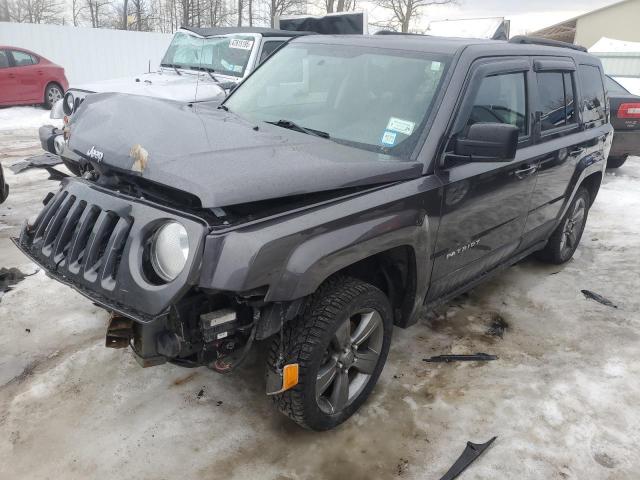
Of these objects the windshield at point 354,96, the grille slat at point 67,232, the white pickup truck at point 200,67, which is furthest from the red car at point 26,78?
the grille slat at point 67,232

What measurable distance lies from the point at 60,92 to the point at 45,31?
5.77 meters

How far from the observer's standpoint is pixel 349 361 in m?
2.70

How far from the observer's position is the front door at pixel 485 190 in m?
3.04

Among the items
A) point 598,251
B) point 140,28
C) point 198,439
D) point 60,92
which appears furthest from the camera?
point 140,28

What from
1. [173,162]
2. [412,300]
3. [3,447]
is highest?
[173,162]

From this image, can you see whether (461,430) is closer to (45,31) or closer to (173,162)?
(173,162)

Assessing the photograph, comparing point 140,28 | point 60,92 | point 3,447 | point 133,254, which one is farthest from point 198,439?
point 140,28

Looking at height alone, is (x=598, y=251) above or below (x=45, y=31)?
below

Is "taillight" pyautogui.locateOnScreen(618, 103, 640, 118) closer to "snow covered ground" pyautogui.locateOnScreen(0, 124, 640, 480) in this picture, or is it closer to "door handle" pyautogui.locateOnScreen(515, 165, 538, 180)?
"snow covered ground" pyautogui.locateOnScreen(0, 124, 640, 480)

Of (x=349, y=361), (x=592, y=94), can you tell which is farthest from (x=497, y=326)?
(x=592, y=94)

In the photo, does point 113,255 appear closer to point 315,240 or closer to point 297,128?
point 315,240

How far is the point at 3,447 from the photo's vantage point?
2.56 meters

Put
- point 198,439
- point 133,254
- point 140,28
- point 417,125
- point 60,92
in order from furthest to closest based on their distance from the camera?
point 140,28
point 60,92
point 417,125
point 198,439
point 133,254

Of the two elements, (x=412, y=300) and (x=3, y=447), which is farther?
(x=412, y=300)
